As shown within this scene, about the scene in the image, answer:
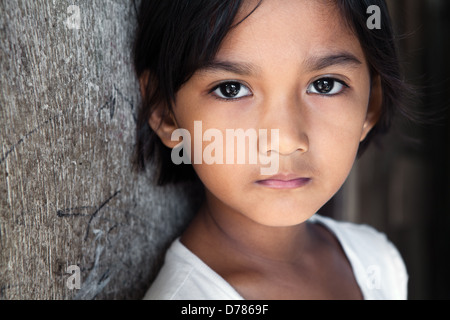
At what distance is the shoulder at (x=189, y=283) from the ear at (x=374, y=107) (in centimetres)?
54

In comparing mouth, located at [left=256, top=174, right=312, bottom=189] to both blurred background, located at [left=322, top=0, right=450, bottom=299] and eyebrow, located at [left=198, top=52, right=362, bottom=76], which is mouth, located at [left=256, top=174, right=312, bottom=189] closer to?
eyebrow, located at [left=198, top=52, right=362, bottom=76]

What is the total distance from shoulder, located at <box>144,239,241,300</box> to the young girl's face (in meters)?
0.18

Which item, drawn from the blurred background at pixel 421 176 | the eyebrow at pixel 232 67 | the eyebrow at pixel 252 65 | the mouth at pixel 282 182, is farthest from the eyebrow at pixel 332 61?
the blurred background at pixel 421 176

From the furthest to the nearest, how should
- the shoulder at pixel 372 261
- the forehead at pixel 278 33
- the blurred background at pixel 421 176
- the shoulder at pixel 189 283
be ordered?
the blurred background at pixel 421 176
the shoulder at pixel 372 261
the shoulder at pixel 189 283
the forehead at pixel 278 33

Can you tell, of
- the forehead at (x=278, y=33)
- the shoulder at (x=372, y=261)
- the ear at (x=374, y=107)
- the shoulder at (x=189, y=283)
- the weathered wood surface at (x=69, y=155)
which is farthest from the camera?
the shoulder at (x=372, y=261)

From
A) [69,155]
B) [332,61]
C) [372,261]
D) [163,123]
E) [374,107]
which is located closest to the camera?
[69,155]

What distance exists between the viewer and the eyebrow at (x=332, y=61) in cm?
98

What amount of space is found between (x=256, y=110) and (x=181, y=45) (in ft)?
0.71

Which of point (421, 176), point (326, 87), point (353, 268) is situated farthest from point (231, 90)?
point (421, 176)

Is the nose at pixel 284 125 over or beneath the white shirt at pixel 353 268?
over

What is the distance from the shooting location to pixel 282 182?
3.32ft

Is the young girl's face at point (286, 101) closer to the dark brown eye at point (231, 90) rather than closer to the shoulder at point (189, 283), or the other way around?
the dark brown eye at point (231, 90)

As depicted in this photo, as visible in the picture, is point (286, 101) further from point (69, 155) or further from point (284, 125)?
point (69, 155)
